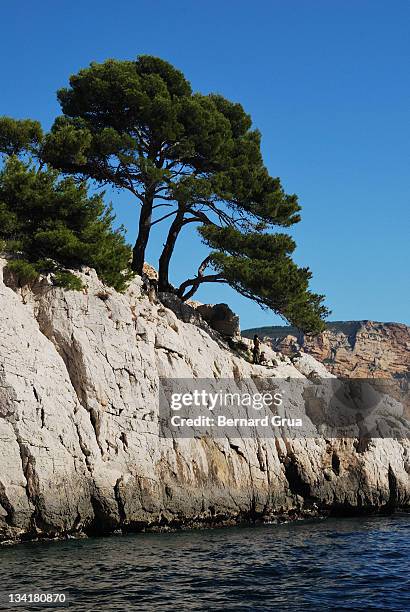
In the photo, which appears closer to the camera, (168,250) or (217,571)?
(217,571)

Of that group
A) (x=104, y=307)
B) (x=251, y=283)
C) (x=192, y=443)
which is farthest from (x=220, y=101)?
(x=192, y=443)

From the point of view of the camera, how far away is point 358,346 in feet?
315

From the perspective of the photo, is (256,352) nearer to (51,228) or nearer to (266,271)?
(266,271)

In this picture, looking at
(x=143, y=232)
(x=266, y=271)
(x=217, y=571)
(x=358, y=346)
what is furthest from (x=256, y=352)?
(x=358, y=346)

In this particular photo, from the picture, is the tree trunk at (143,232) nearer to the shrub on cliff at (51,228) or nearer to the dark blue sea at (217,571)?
the shrub on cliff at (51,228)

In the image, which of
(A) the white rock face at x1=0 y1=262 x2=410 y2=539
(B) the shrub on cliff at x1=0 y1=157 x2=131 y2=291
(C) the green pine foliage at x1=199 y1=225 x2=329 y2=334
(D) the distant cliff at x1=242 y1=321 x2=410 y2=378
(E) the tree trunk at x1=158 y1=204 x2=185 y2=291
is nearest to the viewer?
(A) the white rock face at x1=0 y1=262 x2=410 y2=539

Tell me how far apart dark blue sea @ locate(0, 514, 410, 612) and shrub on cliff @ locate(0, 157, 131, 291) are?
9802mm

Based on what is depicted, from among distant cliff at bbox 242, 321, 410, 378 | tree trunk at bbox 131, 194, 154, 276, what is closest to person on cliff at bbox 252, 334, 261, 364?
tree trunk at bbox 131, 194, 154, 276

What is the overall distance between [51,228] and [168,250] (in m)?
9.78

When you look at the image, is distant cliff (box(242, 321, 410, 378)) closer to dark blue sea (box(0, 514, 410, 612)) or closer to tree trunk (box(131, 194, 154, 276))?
tree trunk (box(131, 194, 154, 276))

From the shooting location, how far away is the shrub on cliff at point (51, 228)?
27406 mm

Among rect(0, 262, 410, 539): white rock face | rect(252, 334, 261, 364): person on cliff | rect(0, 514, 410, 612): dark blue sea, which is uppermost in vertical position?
rect(252, 334, 261, 364): person on cliff

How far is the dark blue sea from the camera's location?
15.2 meters

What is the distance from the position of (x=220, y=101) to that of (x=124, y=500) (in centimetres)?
2212
